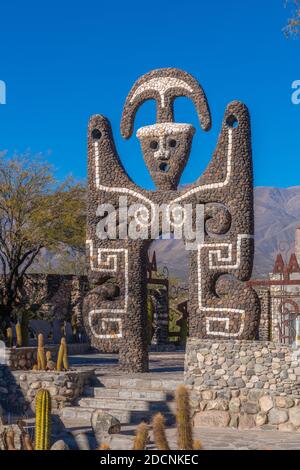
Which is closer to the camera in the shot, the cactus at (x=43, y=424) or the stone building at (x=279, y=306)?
the cactus at (x=43, y=424)

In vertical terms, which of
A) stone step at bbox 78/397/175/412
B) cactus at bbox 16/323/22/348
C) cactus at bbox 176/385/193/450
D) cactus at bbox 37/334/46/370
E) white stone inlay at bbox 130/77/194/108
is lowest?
stone step at bbox 78/397/175/412

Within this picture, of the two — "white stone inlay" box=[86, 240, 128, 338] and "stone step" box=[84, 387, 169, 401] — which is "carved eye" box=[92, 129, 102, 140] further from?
"stone step" box=[84, 387, 169, 401]

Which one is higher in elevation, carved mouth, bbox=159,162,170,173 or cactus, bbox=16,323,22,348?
carved mouth, bbox=159,162,170,173

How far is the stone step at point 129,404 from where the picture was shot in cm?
1509

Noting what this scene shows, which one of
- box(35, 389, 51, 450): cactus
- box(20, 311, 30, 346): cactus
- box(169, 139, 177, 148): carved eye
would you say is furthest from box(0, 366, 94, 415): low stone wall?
box(169, 139, 177, 148): carved eye

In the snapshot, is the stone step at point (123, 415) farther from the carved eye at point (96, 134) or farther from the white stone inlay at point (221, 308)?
the carved eye at point (96, 134)

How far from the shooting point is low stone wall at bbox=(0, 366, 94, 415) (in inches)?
626

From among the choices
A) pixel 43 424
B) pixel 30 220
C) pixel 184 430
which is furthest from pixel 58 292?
pixel 184 430

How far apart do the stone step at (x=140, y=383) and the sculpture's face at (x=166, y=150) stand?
4.73m

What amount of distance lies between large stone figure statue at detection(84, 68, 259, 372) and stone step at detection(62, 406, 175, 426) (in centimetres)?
260

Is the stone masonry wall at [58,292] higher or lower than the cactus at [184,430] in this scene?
higher

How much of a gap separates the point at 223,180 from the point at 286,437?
6298 millimetres

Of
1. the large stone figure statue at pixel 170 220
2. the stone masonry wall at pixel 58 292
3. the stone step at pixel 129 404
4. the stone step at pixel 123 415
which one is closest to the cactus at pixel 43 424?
the stone step at pixel 123 415

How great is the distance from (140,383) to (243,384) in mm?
2699
